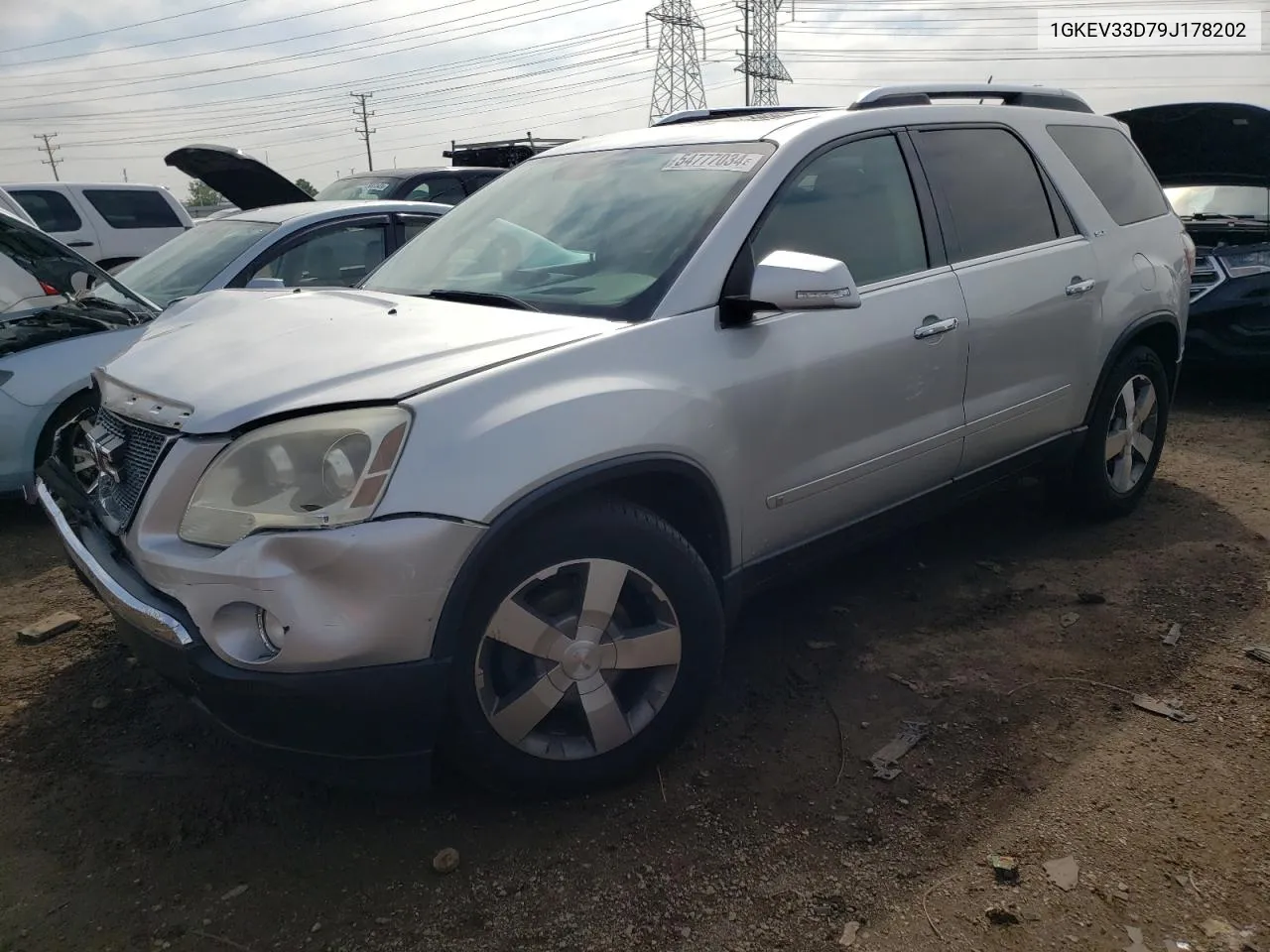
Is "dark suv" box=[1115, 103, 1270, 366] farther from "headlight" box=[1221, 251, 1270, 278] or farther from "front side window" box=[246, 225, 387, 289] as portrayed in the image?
"front side window" box=[246, 225, 387, 289]

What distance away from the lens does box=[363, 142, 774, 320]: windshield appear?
2896 millimetres

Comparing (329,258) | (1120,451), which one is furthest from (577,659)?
(329,258)

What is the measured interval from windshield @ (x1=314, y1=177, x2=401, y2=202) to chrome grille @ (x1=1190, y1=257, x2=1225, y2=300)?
21.0ft

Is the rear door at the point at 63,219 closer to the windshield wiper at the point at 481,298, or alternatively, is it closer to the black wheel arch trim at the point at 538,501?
the windshield wiper at the point at 481,298

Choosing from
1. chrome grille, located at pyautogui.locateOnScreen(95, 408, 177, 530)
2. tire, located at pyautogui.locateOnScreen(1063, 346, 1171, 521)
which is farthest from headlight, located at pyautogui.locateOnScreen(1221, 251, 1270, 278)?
chrome grille, located at pyautogui.locateOnScreen(95, 408, 177, 530)

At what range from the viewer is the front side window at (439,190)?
9.05 meters

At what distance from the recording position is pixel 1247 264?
22.9 ft

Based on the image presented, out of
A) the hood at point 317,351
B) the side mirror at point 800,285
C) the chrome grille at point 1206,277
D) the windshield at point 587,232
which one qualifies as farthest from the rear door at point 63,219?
the side mirror at point 800,285

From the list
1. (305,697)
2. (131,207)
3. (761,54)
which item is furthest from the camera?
(761,54)

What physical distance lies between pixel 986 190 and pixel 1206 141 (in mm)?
4332

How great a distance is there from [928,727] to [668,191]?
5.90ft

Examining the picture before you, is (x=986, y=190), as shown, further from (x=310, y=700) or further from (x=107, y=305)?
(x=107, y=305)

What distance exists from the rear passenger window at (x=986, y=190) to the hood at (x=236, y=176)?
5202 mm

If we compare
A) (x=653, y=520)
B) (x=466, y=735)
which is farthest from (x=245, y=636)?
(x=653, y=520)
